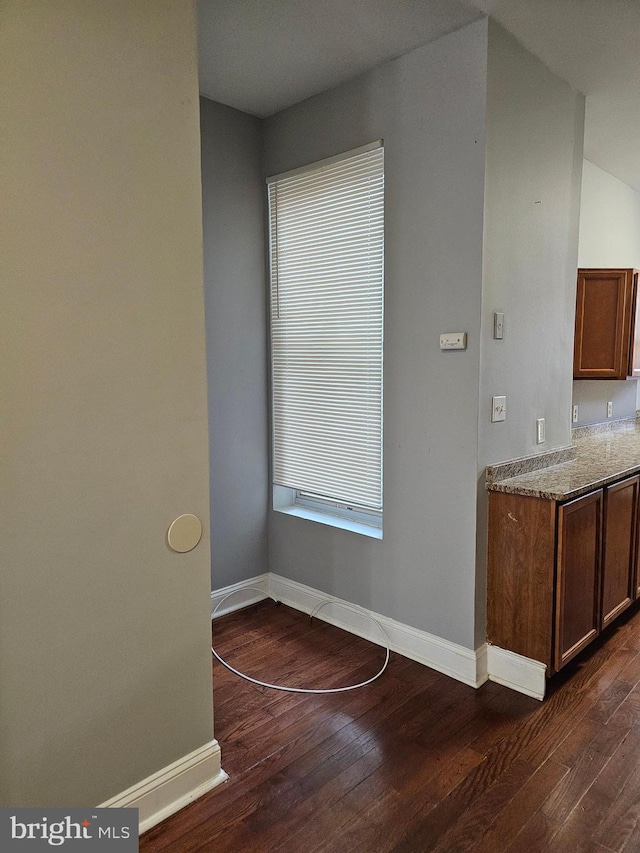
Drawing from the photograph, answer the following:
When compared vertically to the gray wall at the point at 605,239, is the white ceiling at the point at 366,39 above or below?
above

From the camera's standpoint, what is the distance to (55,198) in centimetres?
147

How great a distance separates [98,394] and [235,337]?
1.65 metres

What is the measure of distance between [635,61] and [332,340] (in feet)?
6.05

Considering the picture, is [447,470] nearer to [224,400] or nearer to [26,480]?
[224,400]

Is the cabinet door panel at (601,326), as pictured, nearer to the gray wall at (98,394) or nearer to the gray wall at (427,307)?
the gray wall at (427,307)

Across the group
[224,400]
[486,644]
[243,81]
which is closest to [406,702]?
[486,644]

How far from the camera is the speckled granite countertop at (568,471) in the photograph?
7.90ft

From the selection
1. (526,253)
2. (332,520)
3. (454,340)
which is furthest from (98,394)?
(526,253)

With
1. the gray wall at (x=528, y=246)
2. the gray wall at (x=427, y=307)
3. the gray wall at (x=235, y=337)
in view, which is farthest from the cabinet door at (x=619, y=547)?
the gray wall at (x=235, y=337)

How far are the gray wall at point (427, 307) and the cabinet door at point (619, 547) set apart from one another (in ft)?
2.37

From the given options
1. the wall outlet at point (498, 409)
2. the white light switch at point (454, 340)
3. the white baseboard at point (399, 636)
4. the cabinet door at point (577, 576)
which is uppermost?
the white light switch at point (454, 340)

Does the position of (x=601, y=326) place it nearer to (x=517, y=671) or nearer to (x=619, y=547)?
(x=619, y=547)

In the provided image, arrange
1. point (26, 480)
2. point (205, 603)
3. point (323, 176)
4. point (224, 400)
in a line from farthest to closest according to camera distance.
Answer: point (224, 400) < point (323, 176) < point (205, 603) < point (26, 480)

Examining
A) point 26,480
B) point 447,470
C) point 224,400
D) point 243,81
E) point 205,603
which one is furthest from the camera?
point 224,400
